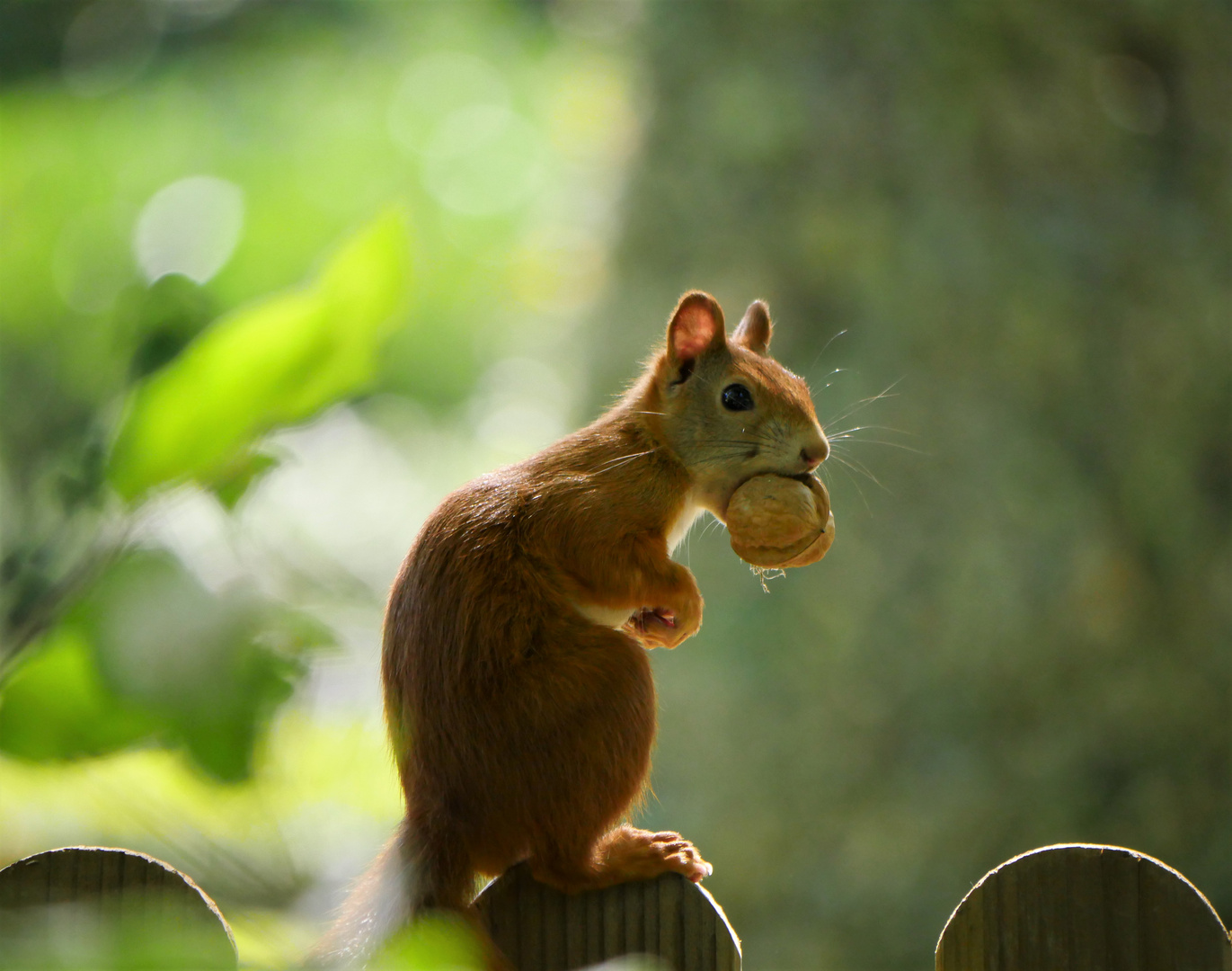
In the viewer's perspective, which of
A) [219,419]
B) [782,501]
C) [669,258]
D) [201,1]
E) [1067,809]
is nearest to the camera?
[219,419]

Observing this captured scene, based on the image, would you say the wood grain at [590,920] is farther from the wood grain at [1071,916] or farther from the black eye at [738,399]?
the black eye at [738,399]

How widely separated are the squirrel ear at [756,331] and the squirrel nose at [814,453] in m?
0.17

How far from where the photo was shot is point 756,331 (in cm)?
94

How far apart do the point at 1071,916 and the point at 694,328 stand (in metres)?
0.46

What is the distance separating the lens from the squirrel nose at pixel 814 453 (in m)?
0.79

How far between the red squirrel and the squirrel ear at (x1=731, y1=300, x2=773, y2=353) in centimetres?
24

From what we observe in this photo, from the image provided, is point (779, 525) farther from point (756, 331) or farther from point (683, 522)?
point (756, 331)

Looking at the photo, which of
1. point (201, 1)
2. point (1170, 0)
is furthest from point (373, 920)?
point (201, 1)

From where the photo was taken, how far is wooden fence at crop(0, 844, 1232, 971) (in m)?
0.61

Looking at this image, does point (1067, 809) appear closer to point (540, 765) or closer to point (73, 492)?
point (540, 765)

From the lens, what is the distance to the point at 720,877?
2.17 metres

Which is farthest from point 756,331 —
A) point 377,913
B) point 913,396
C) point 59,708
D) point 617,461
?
point 913,396

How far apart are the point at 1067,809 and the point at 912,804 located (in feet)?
0.90

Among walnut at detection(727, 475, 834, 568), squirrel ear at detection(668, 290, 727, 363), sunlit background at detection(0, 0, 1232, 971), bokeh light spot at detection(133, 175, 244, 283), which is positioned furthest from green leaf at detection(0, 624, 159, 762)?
sunlit background at detection(0, 0, 1232, 971)
